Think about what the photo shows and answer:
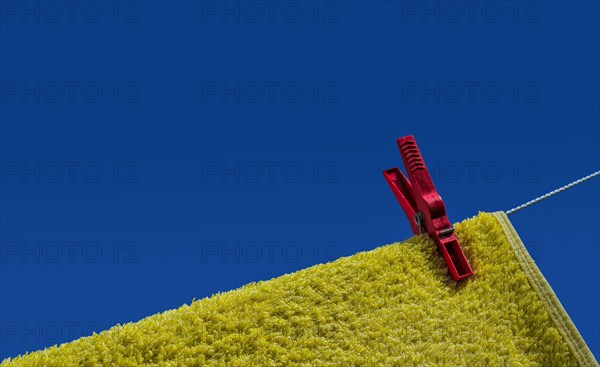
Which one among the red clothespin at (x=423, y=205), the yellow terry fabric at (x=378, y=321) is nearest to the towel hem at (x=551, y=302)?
the yellow terry fabric at (x=378, y=321)

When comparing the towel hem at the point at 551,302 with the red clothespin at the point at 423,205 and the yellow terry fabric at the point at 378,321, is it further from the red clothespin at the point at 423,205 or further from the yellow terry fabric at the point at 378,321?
the red clothespin at the point at 423,205

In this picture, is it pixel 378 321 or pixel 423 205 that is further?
pixel 423 205

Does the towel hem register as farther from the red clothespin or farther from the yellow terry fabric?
the red clothespin

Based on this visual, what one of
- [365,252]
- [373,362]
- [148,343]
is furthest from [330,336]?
[148,343]

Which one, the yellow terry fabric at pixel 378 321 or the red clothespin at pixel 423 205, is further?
the red clothespin at pixel 423 205

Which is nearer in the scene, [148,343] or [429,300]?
[148,343]

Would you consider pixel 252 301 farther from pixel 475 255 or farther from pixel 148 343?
pixel 475 255
